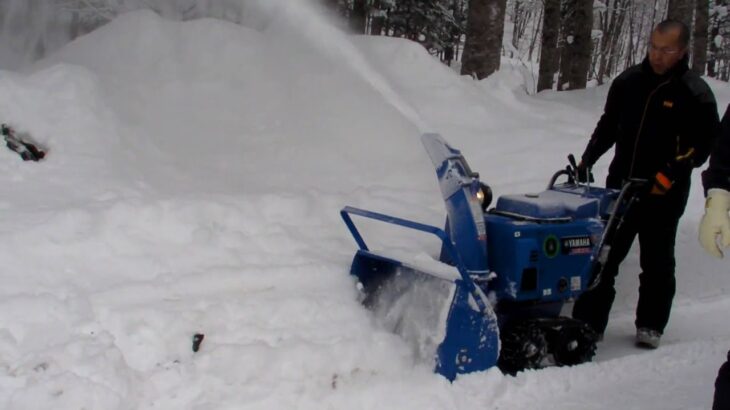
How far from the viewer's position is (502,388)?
12.9 feet

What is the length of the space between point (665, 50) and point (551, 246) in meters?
1.50

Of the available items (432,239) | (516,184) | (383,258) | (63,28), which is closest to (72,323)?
(383,258)

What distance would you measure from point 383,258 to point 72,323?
1.78m

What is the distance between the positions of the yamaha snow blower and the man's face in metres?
0.79

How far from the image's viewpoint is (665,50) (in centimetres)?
460

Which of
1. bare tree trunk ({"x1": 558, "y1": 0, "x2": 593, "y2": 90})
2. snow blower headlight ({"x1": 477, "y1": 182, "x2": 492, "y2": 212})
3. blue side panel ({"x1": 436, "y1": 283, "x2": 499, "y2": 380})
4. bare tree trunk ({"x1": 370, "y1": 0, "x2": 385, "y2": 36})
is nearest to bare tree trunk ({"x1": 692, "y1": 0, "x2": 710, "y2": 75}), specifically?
bare tree trunk ({"x1": 558, "y1": 0, "x2": 593, "y2": 90})

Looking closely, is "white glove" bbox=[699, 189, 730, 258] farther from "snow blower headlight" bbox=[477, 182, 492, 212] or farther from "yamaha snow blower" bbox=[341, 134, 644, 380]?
"snow blower headlight" bbox=[477, 182, 492, 212]

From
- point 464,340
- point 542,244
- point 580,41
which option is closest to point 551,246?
point 542,244

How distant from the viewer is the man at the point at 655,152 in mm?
4598

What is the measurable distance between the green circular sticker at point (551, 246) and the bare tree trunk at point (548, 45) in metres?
11.2

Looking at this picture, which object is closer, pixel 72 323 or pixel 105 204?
pixel 72 323

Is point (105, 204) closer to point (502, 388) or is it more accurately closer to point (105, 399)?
point (105, 399)

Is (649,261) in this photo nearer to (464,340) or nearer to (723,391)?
(464,340)

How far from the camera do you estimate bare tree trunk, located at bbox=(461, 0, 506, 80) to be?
979 cm
